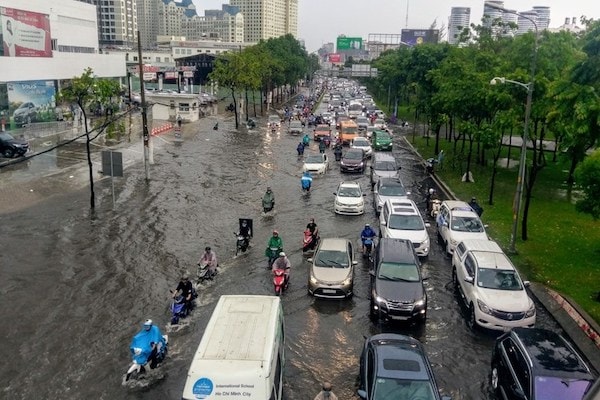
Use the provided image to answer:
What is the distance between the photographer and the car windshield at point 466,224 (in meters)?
20.7

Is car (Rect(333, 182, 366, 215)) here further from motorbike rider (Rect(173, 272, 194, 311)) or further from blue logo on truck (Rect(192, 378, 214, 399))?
blue logo on truck (Rect(192, 378, 214, 399))

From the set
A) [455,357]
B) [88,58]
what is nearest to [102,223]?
[455,357]

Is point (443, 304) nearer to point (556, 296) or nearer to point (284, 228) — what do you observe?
point (556, 296)

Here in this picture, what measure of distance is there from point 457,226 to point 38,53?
1817 inches

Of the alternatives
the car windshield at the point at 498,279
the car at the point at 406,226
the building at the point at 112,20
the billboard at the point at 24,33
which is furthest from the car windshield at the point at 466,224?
the building at the point at 112,20

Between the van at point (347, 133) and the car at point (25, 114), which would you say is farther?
the van at point (347, 133)

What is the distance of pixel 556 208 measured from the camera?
88.2 ft

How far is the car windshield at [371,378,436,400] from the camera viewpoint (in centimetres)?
955

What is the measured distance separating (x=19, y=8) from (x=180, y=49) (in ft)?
324

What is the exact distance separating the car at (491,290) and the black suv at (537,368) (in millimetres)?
2223

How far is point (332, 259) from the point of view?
17.2m

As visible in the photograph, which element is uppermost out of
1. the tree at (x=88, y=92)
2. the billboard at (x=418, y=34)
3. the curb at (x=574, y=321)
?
the billboard at (x=418, y=34)

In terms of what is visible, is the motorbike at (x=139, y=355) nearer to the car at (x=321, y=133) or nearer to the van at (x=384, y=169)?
the van at (x=384, y=169)

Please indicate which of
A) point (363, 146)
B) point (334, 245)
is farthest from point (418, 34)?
point (334, 245)
